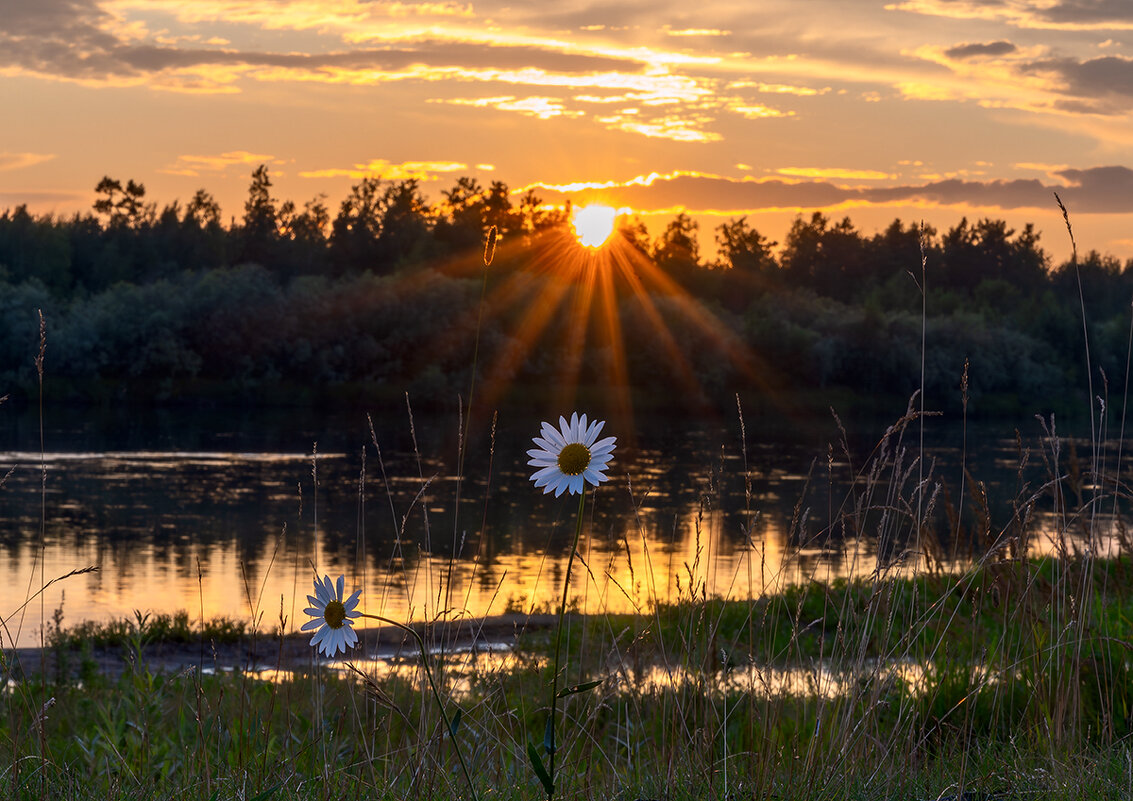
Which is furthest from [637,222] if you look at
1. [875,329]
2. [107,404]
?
[107,404]

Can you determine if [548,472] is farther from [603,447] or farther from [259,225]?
[259,225]

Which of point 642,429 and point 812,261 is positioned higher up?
point 812,261

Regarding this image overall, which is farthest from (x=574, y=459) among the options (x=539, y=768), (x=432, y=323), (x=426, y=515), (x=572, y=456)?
(x=432, y=323)

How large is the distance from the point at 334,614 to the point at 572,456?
0.61 meters

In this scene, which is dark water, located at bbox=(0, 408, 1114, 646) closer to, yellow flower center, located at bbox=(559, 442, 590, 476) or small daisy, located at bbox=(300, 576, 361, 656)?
small daisy, located at bbox=(300, 576, 361, 656)

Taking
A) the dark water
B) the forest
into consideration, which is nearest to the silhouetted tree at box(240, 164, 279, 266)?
the forest

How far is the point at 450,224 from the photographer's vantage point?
67438mm

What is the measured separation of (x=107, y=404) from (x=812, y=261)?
182ft

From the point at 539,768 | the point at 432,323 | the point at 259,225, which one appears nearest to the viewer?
the point at 539,768

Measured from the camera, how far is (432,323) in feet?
166

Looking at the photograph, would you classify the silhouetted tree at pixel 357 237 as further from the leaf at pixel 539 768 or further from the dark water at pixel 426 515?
the leaf at pixel 539 768

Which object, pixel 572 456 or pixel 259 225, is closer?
pixel 572 456

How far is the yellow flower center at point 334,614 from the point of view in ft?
8.05

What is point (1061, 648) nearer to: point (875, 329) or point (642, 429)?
point (642, 429)
